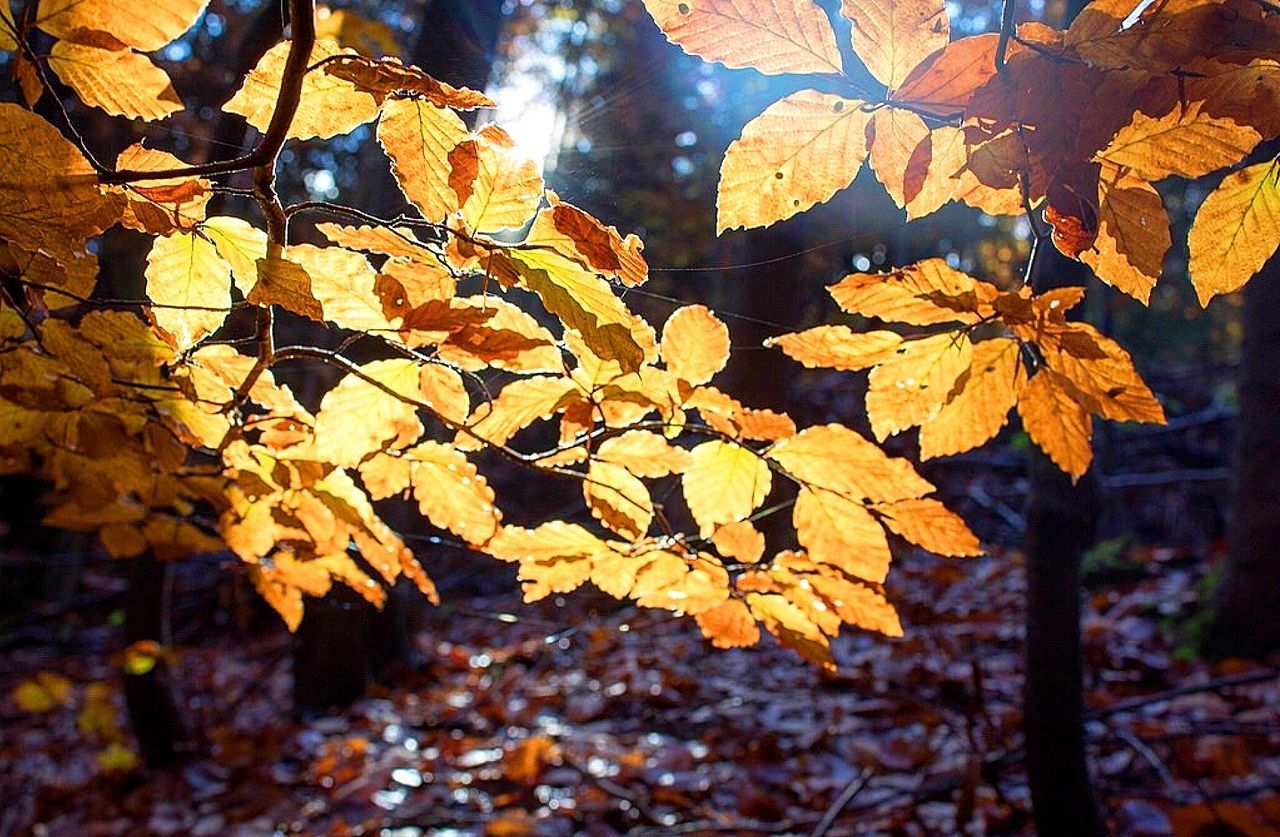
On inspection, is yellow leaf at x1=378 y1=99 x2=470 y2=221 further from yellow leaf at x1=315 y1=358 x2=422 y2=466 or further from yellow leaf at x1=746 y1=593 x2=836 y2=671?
yellow leaf at x1=746 y1=593 x2=836 y2=671

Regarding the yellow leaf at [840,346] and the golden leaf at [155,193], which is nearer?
the golden leaf at [155,193]

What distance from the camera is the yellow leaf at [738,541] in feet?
2.81

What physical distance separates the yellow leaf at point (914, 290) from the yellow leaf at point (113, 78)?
0.55 m

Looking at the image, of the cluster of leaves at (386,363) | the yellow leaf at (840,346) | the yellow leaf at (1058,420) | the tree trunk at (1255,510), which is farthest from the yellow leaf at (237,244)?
the tree trunk at (1255,510)

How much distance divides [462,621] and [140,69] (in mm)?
4981

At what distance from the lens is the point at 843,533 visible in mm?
795

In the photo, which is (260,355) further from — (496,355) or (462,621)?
(462,621)

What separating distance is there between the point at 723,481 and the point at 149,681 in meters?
3.15

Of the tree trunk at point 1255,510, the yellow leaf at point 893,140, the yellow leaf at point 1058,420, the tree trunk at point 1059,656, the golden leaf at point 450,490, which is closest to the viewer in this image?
the yellow leaf at point 893,140

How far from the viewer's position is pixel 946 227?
8.71 m

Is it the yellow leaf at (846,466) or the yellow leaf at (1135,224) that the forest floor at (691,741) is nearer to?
the yellow leaf at (846,466)

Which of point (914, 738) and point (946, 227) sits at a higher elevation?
point (946, 227)

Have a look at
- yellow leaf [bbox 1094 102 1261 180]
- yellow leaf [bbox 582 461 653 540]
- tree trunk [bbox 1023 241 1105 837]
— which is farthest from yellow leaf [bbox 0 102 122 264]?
tree trunk [bbox 1023 241 1105 837]

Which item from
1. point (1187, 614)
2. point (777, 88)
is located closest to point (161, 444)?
point (777, 88)
